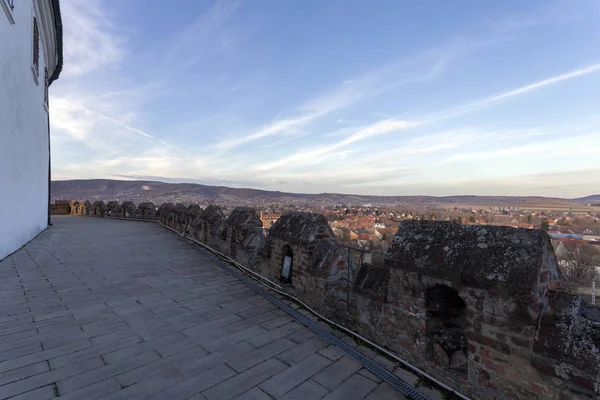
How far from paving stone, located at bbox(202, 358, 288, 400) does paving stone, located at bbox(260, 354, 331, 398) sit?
8cm

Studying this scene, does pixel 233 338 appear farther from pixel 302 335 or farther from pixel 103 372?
pixel 103 372

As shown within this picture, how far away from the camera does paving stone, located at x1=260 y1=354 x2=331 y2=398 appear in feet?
8.35

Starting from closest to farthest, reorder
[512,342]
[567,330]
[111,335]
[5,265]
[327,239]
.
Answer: [567,330], [512,342], [111,335], [327,239], [5,265]

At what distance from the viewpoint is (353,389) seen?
8.42ft

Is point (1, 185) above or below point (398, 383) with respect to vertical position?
above

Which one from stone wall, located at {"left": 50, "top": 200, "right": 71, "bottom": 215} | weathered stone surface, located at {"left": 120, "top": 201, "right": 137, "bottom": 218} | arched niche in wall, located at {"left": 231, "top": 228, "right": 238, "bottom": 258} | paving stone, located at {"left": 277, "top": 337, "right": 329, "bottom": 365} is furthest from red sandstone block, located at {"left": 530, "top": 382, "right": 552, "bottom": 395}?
stone wall, located at {"left": 50, "top": 200, "right": 71, "bottom": 215}

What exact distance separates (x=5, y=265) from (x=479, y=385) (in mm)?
9421

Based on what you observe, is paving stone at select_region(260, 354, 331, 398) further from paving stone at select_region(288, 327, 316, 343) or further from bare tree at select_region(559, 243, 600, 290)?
bare tree at select_region(559, 243, 600, 290)

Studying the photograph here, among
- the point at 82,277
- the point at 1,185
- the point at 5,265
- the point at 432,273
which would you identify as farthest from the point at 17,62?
the point at 432,273

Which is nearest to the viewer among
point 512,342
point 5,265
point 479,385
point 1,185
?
point 512,342

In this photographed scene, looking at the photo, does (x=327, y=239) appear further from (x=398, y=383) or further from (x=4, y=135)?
(x=4, y=135)

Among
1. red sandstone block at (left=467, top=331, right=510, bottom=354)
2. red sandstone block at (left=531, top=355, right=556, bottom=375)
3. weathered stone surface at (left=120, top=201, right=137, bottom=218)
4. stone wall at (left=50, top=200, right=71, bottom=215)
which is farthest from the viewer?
stone wall at (left=50, top=200, right=71, bottom=215)

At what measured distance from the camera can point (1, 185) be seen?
24.0ft

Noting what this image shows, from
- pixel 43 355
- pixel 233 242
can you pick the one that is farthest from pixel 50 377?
pixel 233 242
